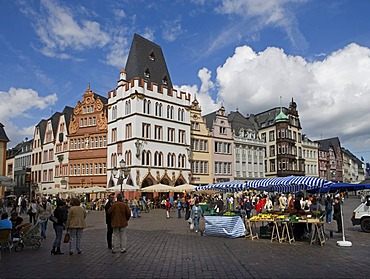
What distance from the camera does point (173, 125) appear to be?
2046 inches

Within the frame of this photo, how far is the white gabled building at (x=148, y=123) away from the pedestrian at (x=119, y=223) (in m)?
33.2

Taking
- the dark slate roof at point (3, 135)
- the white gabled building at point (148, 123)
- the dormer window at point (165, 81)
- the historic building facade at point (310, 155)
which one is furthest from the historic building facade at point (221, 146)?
the dark slate roof at point (3, 135)

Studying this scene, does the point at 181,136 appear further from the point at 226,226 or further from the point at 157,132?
the point at 226,226

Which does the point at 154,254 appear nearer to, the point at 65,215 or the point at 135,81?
the point at 65,215

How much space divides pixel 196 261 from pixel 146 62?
44.7 m

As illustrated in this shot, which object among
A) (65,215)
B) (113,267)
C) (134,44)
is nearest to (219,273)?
(113,267)

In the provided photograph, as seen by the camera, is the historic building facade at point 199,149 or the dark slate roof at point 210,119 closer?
the historic building facade at point 199,149

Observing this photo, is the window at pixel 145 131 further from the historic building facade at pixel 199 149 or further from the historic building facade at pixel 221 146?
the historic building facade at pixel 221 146

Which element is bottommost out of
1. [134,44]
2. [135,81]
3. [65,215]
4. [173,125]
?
[65,215]

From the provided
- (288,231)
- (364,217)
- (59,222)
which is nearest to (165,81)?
(364,217)

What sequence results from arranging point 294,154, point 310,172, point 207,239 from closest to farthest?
1. point 207,239
2. point 294,154
3. point 310,172

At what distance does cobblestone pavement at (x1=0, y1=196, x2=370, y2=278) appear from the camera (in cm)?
912

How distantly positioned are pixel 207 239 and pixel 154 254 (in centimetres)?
488

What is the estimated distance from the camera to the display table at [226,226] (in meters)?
17.1
